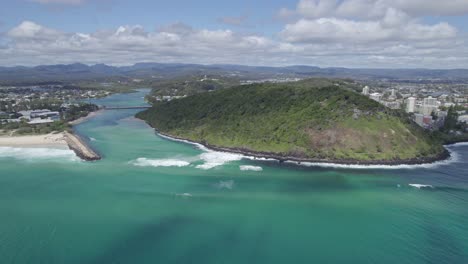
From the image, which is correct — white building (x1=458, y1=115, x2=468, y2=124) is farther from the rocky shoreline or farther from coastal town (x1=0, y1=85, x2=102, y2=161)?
coastal town (x1=0, y1=85, x2=102, y2=161)

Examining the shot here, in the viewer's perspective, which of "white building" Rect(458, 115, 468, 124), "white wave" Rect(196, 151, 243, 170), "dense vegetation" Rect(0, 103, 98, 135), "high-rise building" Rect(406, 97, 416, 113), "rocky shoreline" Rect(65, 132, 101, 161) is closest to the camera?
"white wave" Rect(196, 151, 243, 170)

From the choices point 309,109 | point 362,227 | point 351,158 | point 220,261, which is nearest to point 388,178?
point 351,158

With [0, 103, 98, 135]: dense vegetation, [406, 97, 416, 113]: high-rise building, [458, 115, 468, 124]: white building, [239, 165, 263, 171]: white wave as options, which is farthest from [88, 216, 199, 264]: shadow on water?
[406, 97, 416, 113]: high-rise building

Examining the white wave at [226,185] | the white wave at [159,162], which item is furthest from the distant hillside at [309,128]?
the white wave at [226,185]

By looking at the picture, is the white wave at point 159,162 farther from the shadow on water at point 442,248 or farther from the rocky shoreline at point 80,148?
the shadow on water at point 442,248

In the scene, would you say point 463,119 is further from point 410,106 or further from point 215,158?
point 215,158

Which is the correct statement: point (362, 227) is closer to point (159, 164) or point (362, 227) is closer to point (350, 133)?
point (350, 133)
